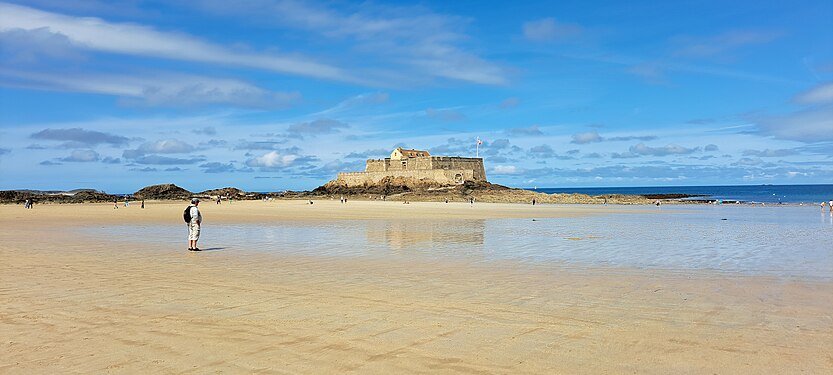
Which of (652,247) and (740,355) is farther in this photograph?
(652,247)

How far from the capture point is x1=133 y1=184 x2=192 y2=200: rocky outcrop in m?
77.9

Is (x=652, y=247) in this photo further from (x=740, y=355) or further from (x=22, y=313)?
(x=22, y=313)

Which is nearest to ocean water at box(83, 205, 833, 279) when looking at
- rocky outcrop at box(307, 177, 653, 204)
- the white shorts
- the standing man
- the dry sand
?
the standing man

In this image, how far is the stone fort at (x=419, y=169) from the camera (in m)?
89.1

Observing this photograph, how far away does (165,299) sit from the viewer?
851cm

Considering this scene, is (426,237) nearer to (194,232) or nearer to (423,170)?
(194,232)

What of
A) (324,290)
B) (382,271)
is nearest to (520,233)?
(382,271)

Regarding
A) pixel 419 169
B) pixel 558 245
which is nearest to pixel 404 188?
pixel 419 169

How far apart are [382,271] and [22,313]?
6162 millimetres

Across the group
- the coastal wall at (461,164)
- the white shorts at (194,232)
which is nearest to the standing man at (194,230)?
the white shorts at (194,232)

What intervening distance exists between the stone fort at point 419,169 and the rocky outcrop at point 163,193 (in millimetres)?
28921

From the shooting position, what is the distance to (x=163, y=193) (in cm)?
7912

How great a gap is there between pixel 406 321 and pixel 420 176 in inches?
3300

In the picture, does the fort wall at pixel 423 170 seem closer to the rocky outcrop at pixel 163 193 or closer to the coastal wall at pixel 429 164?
the coastal wall at pixel 429 164
